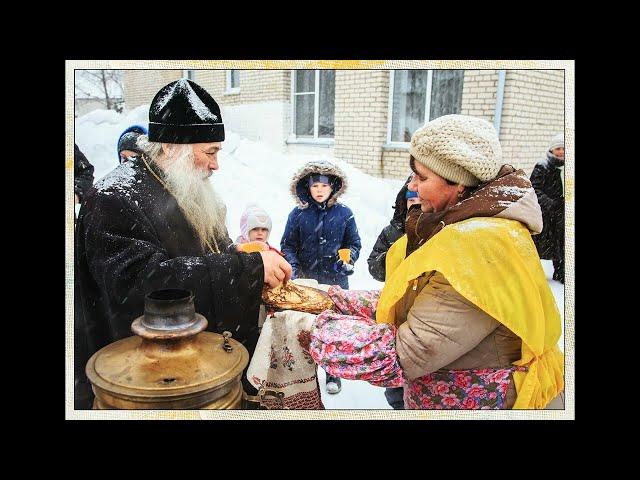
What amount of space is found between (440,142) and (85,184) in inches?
67.9

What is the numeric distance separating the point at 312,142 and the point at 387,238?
2.22 feet

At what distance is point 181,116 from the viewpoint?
2373 mm

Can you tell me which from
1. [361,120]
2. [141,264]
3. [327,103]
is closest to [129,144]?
[141,264]

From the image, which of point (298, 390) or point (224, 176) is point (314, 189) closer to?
point (224, 176)

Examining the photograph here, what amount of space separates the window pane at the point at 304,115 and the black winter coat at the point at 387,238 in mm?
629

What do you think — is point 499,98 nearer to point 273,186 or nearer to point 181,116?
point 273,186

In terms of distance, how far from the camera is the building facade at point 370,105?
8.27ft

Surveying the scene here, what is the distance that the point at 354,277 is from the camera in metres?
2.75

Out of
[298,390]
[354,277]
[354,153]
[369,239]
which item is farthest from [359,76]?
[298,390]

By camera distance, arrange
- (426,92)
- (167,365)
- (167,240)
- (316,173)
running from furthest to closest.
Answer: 1. (316,173)
2. (426,92)
3. (167,240)
4. (167,365)

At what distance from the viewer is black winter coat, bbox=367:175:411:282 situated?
8.61 ft

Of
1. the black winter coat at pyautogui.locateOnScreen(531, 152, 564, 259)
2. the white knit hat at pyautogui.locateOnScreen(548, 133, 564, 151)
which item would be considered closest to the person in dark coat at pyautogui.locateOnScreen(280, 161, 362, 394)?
the black winter coat at pyautogui.locateOnScreen(531, 152, 564, 259)

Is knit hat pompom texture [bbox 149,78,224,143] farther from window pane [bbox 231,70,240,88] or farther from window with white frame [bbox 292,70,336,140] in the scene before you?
window with white frame [bbox 292,70,336,140]

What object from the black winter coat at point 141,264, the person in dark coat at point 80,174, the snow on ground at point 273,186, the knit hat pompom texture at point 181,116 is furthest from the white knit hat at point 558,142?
the person in dark coat at point 80,174
